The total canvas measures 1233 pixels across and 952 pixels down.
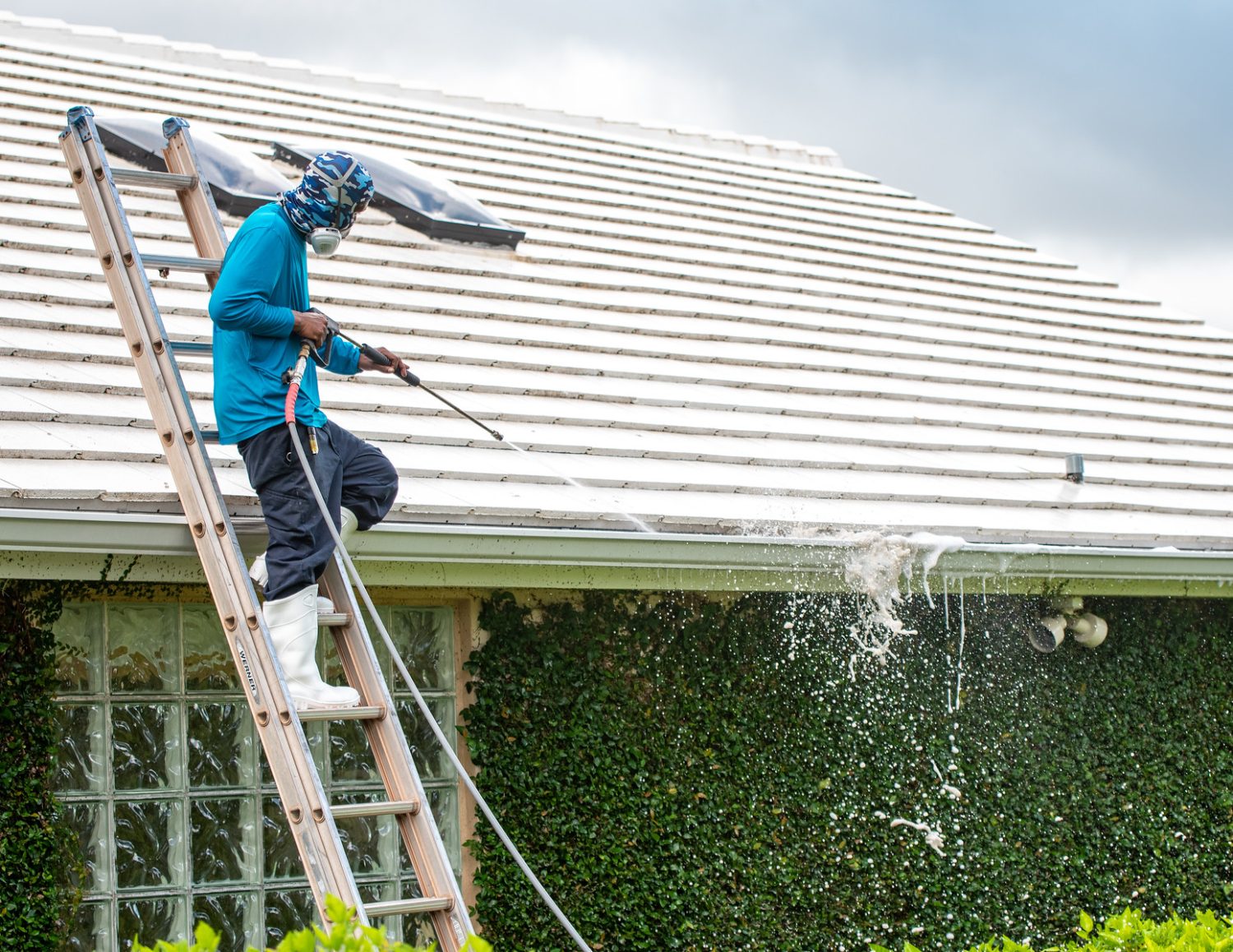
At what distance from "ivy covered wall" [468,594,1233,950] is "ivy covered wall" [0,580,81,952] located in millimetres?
1691

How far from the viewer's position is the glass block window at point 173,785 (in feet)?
17.0

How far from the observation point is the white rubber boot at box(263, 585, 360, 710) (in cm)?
427

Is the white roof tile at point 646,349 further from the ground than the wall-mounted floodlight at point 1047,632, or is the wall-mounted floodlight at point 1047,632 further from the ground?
the white roof tile at point 646,349

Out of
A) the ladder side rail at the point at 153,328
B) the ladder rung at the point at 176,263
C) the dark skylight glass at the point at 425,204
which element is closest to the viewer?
the ladder side rail at the point at 153,328

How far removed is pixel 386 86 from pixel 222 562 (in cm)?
712

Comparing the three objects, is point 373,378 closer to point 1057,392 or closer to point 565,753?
point 565,753

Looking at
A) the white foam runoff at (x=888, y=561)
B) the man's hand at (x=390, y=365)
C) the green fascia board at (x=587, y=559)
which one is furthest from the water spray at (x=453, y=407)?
the white foam runoff at (x=888, y=561)

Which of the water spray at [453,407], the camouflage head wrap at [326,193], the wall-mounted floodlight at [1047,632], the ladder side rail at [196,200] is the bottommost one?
the wall-mounted floodlight at [1047,632]

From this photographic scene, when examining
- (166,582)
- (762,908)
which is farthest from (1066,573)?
(166,582)

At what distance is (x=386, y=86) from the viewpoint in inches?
417

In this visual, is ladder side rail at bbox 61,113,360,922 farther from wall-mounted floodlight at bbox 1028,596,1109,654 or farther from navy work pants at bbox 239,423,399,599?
wall-mounted floodlight at bbox 1028,596,1109,654

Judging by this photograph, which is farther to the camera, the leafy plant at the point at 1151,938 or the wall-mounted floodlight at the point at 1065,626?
the wall-mounted floodlight at the point at 1065,626

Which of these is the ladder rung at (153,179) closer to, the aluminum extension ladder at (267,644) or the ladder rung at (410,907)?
the aluminum extension ladder at (267,644)

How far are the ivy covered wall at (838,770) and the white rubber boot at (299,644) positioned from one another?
1624 mm
